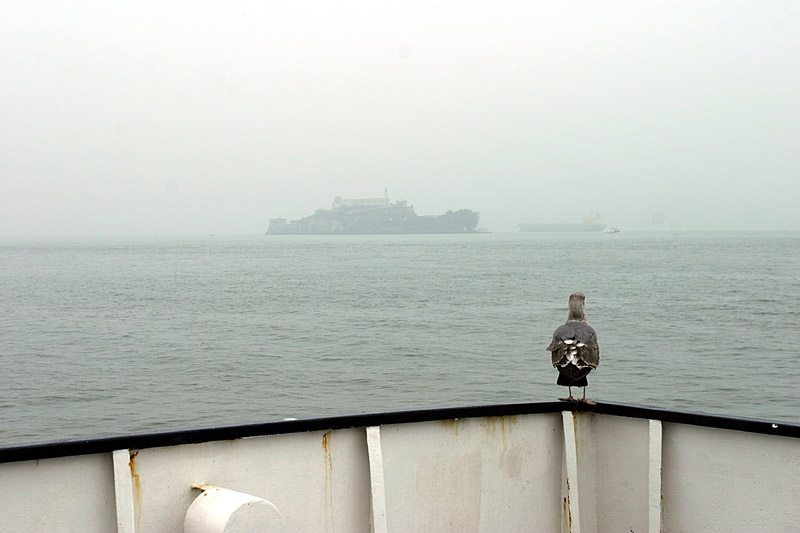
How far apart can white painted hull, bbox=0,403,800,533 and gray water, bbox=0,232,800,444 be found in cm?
1445

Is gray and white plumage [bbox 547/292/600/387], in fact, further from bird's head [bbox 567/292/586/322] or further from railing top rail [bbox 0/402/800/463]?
bird's head [bbox 567/292/586/322]

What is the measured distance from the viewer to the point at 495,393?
2356cm

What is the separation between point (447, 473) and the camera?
475 cm

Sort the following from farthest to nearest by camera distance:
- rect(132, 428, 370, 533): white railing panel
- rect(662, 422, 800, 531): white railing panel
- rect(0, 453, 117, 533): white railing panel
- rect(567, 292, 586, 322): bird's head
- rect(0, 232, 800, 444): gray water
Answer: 1. rect(0, 232, 800, 444): gray water
2. rect(567, 292, 586, 322): bird's head
3. rect(662, 422, 800, 531): white railing panel
4. rect(132, 428, 370, 533): white railing panel
5. rect(0, 453, 117, 533): white railing panel

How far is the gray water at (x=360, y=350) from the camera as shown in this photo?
22.6 meters

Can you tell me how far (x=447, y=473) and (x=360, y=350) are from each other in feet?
94.1

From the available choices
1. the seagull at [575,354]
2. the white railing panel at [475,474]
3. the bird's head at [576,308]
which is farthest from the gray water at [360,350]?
the white railing panel at [475,474]

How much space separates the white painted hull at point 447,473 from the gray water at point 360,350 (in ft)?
47.4

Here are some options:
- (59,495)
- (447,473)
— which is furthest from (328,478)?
(59,495)

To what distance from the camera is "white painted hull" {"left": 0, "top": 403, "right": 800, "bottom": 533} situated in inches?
147

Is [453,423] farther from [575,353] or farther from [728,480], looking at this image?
[728,480]

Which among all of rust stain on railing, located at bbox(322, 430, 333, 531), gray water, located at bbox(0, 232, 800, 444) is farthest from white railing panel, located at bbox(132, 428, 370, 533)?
gray water, located at bbox(0, 232, 800, 444)

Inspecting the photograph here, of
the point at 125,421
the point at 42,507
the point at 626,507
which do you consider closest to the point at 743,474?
the point at 626,507

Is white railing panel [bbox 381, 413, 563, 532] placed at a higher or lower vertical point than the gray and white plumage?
lower
